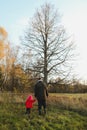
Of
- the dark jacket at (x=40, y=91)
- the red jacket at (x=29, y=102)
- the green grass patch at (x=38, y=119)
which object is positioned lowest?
the green grass patch at (x=38, y=119)

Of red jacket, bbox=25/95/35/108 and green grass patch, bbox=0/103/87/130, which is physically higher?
red jacket, bbox=25/95/35/108

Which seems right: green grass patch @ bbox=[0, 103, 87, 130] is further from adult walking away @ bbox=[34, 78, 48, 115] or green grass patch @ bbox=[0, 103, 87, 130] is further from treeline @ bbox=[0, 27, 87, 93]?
treeline @ bbox=[0, 27, 87, 93]

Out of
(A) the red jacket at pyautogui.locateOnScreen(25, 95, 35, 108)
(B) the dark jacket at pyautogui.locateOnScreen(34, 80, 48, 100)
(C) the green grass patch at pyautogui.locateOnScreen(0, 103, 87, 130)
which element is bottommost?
(C) the green grass patch at pyautogui.locateOnScreen(0, 103, 87, 130)

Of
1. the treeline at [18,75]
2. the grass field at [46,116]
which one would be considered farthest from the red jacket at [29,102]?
the treeline at [18,75]

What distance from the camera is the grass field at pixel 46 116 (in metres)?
13.2

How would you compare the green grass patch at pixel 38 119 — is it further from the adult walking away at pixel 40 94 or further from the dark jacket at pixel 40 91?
the dark jacket at pixel 40 91

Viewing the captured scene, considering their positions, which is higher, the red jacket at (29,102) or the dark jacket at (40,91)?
the dark jacket at (40,91)

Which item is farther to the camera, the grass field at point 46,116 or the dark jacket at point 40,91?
the dark jacket at point 40,91

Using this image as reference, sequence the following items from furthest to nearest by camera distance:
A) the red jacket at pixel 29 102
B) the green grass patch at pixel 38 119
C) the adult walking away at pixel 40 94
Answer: the adult walking away at pixel 40 94 → the red jacket at pixel 29 102 → the green grass patch at pixel 38 119

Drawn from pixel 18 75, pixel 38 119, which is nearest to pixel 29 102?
pixel 38 119

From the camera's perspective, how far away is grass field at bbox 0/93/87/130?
43.2ft

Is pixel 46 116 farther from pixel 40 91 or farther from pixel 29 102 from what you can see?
pixel 40 91

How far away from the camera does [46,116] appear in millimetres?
14906

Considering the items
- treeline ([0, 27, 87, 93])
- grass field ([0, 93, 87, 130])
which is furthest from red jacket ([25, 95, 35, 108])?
treeline ([0, 27, 87, 93])
